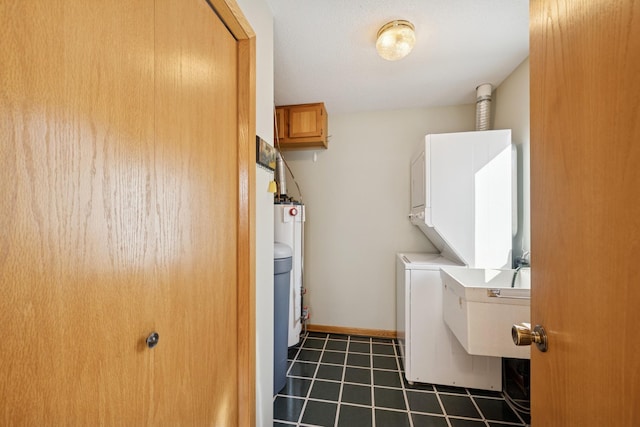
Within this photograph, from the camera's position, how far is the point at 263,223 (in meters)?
1.30

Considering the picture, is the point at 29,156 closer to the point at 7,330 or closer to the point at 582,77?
the point at 7,330

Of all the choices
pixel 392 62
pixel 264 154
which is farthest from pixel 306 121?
pixel 264 154

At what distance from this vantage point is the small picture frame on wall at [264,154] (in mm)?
1230

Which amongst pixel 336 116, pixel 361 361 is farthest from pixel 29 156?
pixel 336 116

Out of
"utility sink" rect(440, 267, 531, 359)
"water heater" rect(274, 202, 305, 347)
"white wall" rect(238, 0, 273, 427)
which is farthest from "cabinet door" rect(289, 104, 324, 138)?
"utility sink" rect(440, 267, 531, 359)

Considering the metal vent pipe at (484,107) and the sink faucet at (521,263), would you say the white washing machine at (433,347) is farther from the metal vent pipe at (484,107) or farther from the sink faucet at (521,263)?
the metal vent pipe at (484,107)

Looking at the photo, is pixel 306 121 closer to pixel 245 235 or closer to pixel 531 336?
pixel 245 235

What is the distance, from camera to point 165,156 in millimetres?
716

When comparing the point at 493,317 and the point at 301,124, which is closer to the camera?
the point at 493,317

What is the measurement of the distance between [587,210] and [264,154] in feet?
3.87

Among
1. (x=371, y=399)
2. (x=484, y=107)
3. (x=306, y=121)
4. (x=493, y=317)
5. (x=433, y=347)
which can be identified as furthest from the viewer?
(x=306, y=121)

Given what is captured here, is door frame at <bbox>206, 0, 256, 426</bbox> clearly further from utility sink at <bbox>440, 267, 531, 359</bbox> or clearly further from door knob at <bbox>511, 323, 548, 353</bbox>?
utility sink at <bbox>440, 267, 531, 359</bbox>

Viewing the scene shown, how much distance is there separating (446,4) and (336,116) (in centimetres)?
157

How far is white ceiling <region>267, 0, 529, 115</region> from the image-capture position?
1427 mm
